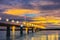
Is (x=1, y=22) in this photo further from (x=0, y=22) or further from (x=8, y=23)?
(x=8, y=23)

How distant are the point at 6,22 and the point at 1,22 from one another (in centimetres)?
172

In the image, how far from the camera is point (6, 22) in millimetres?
25828

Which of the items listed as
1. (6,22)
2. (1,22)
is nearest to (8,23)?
(6,22)

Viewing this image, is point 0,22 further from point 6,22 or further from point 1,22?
point 6,22

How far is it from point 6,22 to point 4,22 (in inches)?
33.1

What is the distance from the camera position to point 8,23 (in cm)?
2659

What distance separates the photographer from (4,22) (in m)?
25.0

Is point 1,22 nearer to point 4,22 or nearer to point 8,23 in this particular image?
point 4,22

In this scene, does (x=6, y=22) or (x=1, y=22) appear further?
(x=6, y=22)

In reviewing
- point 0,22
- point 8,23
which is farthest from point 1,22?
point 8,23

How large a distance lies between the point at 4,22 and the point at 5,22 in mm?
397

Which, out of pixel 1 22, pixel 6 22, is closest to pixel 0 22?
pixel 1 22

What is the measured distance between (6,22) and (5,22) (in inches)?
17.5

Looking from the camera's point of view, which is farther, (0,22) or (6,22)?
(6,22)
